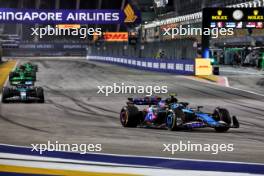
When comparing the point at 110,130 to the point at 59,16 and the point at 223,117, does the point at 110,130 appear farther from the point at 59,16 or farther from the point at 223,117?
the point at 59,16

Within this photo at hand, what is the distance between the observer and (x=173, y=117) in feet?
42.5

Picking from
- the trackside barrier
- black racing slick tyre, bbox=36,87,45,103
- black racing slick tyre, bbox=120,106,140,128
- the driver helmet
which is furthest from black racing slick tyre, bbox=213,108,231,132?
the trackside barrier

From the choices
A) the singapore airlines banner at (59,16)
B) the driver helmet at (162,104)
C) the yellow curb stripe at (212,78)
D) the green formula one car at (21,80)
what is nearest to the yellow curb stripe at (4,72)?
the singapore airlines banner at (59,16)

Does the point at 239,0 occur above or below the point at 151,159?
above

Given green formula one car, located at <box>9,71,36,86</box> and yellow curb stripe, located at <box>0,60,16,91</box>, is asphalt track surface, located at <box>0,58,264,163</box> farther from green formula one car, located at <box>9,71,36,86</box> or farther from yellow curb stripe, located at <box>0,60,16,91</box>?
yellow curb stripe, located at <box>0,60,16,91</box>

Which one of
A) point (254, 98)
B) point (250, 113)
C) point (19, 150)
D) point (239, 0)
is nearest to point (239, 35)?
point (239, 0)

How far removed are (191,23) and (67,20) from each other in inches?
561

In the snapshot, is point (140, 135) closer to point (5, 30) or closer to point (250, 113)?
point (250, 113)

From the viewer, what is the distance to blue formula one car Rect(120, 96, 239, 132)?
1291cm

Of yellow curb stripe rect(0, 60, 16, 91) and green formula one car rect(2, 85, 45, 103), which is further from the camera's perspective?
yellow curb stripe rect(0, 60, 16, 91)

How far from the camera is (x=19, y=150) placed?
33.2 feet

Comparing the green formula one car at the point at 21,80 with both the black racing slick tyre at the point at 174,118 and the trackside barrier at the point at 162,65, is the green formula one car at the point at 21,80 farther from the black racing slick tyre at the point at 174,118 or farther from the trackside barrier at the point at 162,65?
the trackside barrier at the point at 162,65

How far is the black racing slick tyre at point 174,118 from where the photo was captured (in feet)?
42.0

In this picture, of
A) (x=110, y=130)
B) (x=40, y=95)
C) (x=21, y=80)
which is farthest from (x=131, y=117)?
(x=21, y=80)
